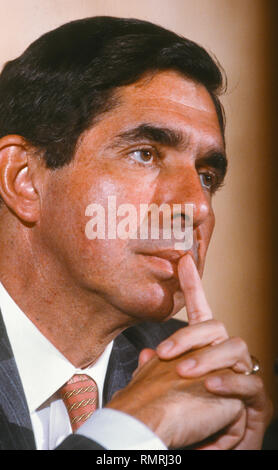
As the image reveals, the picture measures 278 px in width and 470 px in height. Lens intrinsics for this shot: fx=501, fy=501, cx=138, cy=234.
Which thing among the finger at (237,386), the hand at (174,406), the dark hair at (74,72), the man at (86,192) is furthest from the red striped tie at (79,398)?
the dark hair at (74,72)

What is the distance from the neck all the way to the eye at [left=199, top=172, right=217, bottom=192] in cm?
34

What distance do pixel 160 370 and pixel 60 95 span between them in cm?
57

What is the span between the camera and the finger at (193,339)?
2.72ft

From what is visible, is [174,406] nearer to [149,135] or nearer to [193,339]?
[193,339]

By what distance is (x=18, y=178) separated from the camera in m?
1.02

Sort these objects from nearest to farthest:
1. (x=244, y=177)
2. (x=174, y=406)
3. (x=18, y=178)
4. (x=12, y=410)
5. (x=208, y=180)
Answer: (x=174, y=406) < (x=12, y=410) < (x=18, y=178) < (x=208, y=180) < (x=244, y=177)

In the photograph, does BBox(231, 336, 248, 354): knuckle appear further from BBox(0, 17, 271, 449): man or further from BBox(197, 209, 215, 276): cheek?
BBox(197, 209, 215, 276): cheek

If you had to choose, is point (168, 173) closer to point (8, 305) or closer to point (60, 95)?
point (60, 95)

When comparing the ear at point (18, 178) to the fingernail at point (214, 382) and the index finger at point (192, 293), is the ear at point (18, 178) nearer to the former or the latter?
the index finger at point (192, 293)

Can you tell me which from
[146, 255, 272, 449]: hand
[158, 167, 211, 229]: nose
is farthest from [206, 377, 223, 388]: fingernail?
[158, 167, 211, 229]: nose

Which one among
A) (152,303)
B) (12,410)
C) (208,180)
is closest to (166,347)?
(152,303)

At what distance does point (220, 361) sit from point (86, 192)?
41 centimetres

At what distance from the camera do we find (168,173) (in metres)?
0.99
